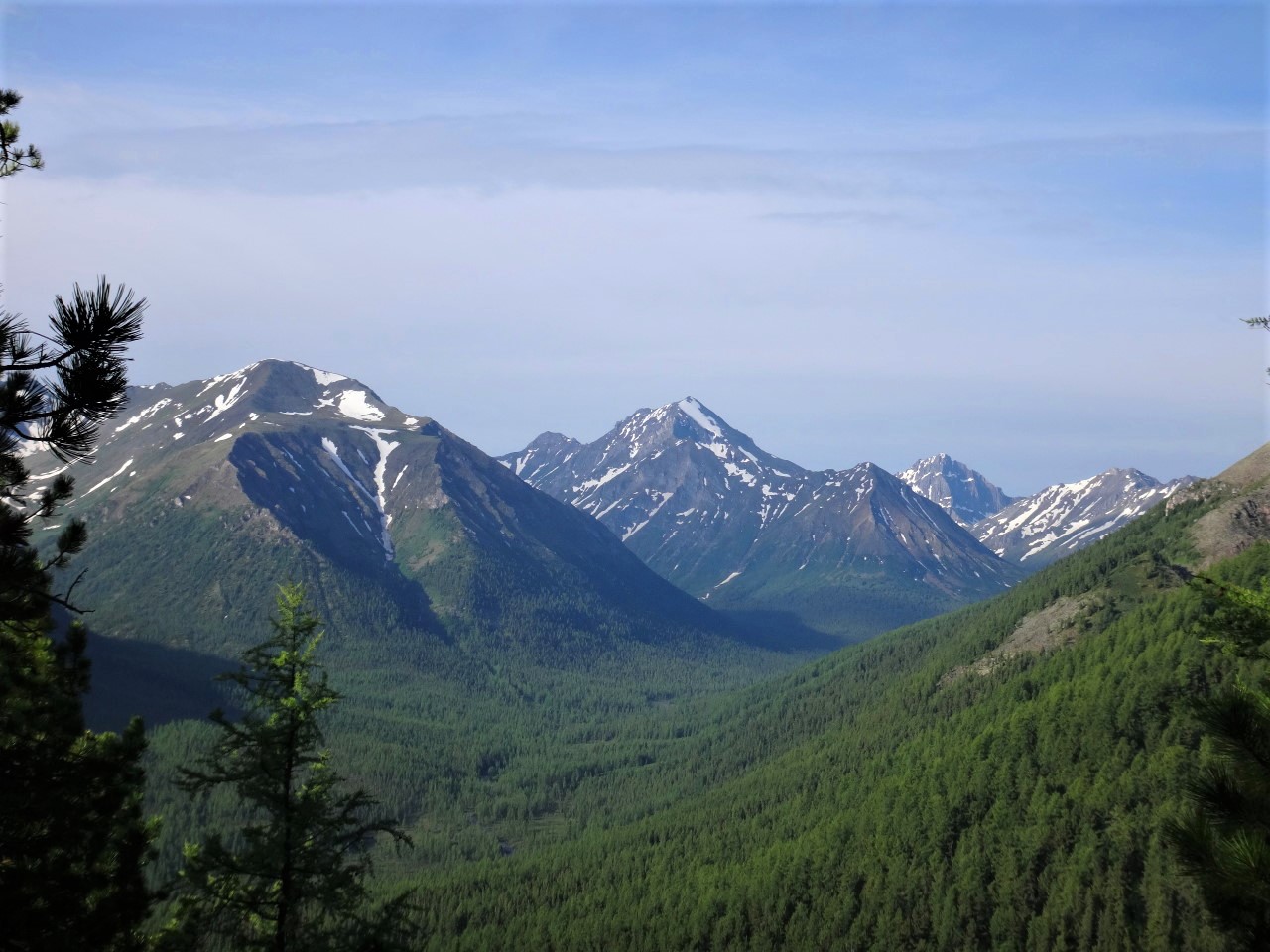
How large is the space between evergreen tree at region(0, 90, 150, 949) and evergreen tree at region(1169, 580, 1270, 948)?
807 inches

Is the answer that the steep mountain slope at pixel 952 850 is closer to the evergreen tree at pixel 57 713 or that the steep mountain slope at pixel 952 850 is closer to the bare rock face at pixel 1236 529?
the bare rock face at pixel 1236 529

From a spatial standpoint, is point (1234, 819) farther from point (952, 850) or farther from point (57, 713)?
point (952, 850)

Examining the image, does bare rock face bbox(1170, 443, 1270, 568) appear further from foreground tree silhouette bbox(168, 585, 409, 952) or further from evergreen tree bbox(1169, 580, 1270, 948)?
foreground tree silhouette bbox(168, 585, 409, 952)

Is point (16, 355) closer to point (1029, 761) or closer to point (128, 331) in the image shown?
point (128, 331)

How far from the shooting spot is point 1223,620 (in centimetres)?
2111

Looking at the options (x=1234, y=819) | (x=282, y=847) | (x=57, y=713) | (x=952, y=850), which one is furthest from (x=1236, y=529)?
(x=57, y=713)

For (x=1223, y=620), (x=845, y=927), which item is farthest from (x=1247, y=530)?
(x=1223, y=620)

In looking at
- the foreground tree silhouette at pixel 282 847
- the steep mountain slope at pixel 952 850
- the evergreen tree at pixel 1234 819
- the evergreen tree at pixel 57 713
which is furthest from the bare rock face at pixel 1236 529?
the evergreen tree at pixel 57 713

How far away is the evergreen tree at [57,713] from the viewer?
→ 16.7m

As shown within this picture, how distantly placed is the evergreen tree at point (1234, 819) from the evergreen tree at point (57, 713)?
20497 millimetres

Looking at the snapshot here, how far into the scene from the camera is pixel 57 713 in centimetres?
2852

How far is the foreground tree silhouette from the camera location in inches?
1069

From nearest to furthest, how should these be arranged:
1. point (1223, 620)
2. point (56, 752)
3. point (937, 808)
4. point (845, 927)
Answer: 1. point (1223, 620)
2. point (56, 752)
3. point (845, 927)
4. point (937, 808)

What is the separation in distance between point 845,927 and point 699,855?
98.0ft
